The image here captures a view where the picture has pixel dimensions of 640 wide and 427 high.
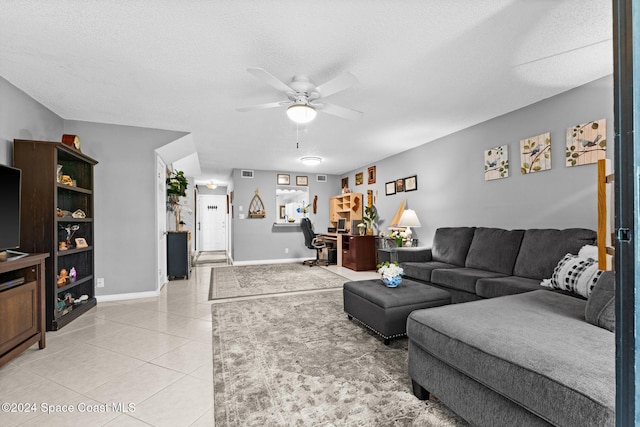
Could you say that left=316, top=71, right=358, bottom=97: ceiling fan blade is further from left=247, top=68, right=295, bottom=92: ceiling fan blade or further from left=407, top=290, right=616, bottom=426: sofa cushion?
left=407, top=290, right=616, bottom=426: sofa cushion

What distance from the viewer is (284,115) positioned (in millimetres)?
3805

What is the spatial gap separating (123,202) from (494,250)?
4828 millimetres

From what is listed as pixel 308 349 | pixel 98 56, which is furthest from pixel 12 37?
pixel 308 349

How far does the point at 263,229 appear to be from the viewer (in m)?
7.59

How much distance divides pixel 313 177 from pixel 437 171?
393cm

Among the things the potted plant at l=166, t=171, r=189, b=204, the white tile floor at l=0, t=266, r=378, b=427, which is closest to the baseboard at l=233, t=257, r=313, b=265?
the potted plant at l=166, t=171, r=189, b=204

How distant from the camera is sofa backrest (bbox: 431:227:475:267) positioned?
390cm

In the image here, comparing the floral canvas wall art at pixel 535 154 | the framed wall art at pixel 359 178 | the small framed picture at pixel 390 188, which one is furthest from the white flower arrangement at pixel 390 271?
the framed wall art at pixel 359 178

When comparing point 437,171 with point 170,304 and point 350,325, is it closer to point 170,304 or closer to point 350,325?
point 350,325

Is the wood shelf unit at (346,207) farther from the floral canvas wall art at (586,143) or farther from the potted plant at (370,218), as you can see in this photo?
the floral canvas wall art at (586,143)

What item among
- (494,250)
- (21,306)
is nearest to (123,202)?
(21,306)

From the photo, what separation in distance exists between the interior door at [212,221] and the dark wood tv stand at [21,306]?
26.0ft

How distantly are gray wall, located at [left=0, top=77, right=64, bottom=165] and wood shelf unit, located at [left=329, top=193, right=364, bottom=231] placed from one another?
5.64m

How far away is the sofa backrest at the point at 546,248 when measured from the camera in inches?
106
